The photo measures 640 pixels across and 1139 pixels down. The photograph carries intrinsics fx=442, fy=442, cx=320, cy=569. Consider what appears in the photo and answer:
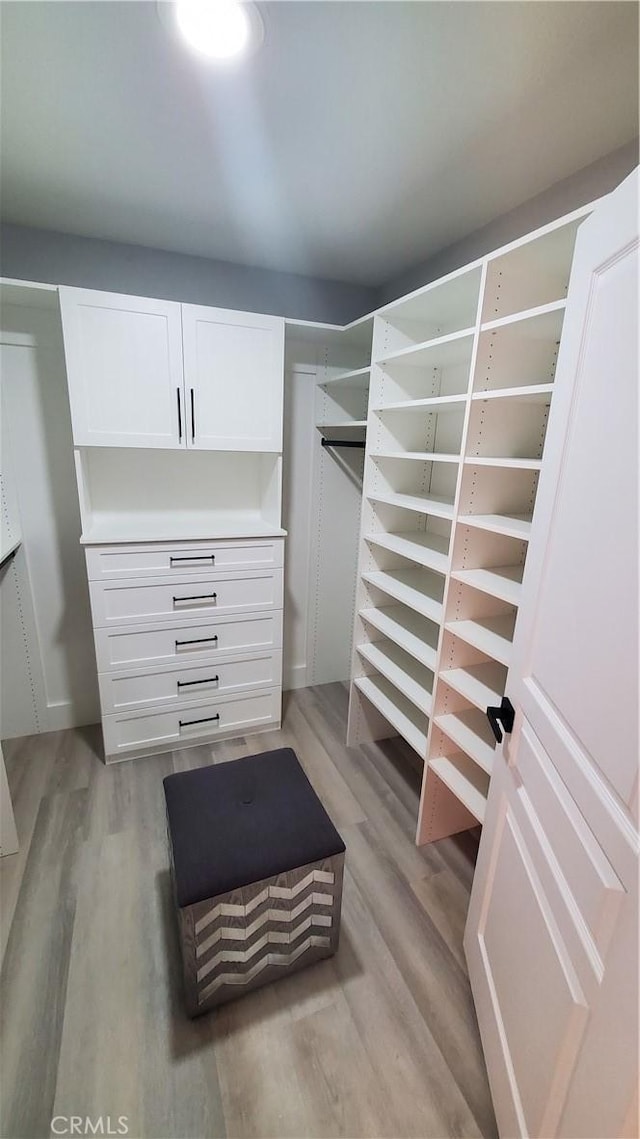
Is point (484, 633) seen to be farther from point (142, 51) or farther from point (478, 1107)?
point (142, 51)

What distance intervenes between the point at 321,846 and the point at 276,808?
18 cm

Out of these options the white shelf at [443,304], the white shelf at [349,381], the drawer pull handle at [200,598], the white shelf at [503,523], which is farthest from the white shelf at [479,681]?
the white shelf at [349,381]

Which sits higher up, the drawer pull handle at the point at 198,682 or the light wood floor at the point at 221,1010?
the drawer pull handle at the point at 198,682

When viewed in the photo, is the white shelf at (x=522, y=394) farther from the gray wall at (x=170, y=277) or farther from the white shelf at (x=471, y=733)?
the gray wall at (x=170, y=277)

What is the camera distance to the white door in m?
0.63

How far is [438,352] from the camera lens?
1.66 meters

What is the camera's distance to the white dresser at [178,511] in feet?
5.99

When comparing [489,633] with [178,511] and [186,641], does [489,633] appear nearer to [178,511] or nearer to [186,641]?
[186,641]

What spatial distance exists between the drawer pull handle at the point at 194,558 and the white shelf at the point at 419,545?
735mm

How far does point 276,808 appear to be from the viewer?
52.4 inches

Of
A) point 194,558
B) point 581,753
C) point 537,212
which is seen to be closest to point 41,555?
point 194,558

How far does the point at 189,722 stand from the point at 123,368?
1.68 m

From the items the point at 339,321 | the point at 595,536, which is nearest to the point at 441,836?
the point at 595,536

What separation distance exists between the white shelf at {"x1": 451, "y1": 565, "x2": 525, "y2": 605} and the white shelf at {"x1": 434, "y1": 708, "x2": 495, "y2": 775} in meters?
0.53
